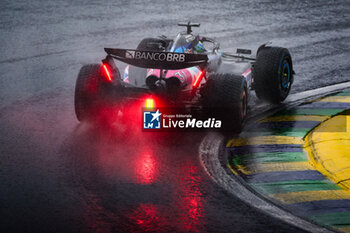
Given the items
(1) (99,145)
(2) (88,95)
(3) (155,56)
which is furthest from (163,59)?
(1) (99,145)

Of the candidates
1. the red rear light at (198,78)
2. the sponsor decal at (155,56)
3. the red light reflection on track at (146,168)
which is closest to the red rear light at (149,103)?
the sponsor decal at (155,56)

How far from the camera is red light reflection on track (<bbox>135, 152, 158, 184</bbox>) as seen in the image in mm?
7938

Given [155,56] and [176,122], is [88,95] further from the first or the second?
[176,122]

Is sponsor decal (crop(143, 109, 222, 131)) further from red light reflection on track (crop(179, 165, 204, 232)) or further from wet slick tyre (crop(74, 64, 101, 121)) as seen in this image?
red light reflection on track (crop(179, 165, 204, 232))

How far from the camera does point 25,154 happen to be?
873 centimetres

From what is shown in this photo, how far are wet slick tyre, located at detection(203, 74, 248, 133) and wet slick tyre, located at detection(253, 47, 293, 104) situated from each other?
1577 mm

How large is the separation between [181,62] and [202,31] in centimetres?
826

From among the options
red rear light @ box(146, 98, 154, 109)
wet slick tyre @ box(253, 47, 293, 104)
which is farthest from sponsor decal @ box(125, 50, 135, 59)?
wet slick tyre @ box(253, 47, 293, 104)

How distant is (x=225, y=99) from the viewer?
9492 millimetres

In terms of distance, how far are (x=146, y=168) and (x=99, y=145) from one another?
1135mm

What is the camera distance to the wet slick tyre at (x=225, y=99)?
9.47 m

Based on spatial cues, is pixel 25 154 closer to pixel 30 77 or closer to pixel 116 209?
pixel 116 209

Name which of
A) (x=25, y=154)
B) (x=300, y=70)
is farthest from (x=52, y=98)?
(x=300, y=70)

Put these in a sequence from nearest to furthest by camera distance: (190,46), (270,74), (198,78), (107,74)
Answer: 1. (198,78)
2. (107,74)
3. (190,46)
4. (270,74)
